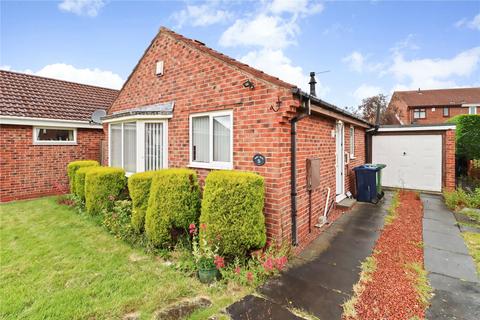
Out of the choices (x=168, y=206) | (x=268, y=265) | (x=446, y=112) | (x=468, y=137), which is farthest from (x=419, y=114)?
(x=168, y=206)

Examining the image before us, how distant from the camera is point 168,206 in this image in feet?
15.4

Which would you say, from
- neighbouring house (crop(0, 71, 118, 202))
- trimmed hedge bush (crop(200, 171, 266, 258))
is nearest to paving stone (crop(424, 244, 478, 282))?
trimmed hedge bush (crop(200, 171, 266, 258))

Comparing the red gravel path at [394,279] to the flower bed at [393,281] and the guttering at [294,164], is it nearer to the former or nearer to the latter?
the flower bed at [393,281]

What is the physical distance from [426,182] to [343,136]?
548 centimetres

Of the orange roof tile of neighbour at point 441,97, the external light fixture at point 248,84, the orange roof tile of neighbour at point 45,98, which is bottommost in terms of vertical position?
the external light fixture at point 248,84

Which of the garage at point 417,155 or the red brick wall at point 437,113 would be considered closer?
the garage at point 417,155

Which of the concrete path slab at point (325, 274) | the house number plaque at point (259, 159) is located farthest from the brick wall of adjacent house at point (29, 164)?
the concrete path slab at point (325, 274)

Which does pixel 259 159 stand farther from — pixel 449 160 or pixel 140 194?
pixel 449 160

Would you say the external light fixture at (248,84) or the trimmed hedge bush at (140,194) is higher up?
the external light fixture at (248,84)

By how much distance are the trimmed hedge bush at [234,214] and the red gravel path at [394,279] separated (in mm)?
1748

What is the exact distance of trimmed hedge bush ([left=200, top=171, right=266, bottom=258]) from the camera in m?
3.95

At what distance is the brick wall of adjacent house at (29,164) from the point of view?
358 inches

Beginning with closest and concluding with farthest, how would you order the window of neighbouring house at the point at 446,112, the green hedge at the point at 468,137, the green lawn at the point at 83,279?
the green lawn at the point at 83,279 → the green hedge at the point at 468,137 → the window of neighbouring house at the point at 446,112

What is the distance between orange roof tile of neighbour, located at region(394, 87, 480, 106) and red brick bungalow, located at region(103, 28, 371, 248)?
35797 millimetres
